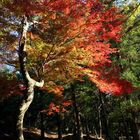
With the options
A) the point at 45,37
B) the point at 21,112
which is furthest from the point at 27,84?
the point at 45,37

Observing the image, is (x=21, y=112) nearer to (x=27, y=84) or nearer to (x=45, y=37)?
(x=27, y=84)

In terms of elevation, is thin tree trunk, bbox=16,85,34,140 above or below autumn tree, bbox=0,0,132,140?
below

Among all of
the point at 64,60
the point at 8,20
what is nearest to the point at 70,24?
the point at 64,60

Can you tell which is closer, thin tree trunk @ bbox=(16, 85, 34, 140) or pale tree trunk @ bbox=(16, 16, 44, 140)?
thin tree trunk @ bbox=(16, 85, 34, 140)

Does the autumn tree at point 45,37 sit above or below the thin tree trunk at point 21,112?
above

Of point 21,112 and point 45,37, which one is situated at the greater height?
point 45,37

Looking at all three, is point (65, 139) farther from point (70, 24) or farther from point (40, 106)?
point (70, 24)

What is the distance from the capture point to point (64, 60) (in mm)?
13219

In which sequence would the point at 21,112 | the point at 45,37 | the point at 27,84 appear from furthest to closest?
the point at 45,37 → the point at 27,84 → the point at 21,112

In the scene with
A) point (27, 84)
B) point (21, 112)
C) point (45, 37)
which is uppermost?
point (45, 37)

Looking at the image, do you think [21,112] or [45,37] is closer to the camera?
[21,112]

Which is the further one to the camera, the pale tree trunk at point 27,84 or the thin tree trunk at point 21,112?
the pale tree trunk at point 27,84

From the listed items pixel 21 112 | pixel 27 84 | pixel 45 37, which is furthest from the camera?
pixel 45 37

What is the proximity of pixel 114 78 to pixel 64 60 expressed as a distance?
7395 mm
